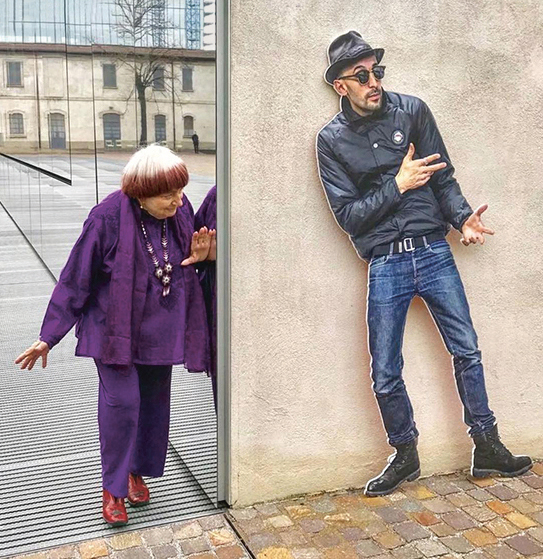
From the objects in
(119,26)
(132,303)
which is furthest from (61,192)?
(132,303)

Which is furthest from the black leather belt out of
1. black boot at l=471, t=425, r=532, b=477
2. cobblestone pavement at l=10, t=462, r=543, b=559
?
cobblestone pavement at l=10, t=462, r=543, b=559

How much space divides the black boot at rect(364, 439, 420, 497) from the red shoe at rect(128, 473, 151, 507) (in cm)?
118

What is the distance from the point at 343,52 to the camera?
4.12 m

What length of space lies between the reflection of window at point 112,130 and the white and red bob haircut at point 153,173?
0.22 meters

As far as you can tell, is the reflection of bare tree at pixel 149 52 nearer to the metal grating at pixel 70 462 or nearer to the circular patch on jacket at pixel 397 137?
the circular patch on jacket at pixel 397 137

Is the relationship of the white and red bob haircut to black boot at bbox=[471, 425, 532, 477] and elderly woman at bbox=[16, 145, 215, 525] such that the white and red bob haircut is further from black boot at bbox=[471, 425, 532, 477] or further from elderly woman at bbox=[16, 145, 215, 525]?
black boot at bbox=[471, 425, 532, 477]

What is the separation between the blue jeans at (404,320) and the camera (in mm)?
4422

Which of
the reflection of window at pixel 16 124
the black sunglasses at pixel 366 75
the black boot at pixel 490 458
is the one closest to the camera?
the black sunglasses at pixel 366 75

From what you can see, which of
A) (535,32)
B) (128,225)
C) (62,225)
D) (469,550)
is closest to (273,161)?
(128,225)

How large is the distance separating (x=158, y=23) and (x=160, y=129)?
483mm

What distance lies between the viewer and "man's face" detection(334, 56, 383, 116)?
415cm

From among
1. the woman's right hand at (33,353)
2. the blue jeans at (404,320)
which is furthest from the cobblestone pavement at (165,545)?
the blue jeans at (404,320)

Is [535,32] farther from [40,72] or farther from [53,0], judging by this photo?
[40,72]

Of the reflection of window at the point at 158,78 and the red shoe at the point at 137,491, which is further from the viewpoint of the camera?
the red shoe at the point at 137,491
